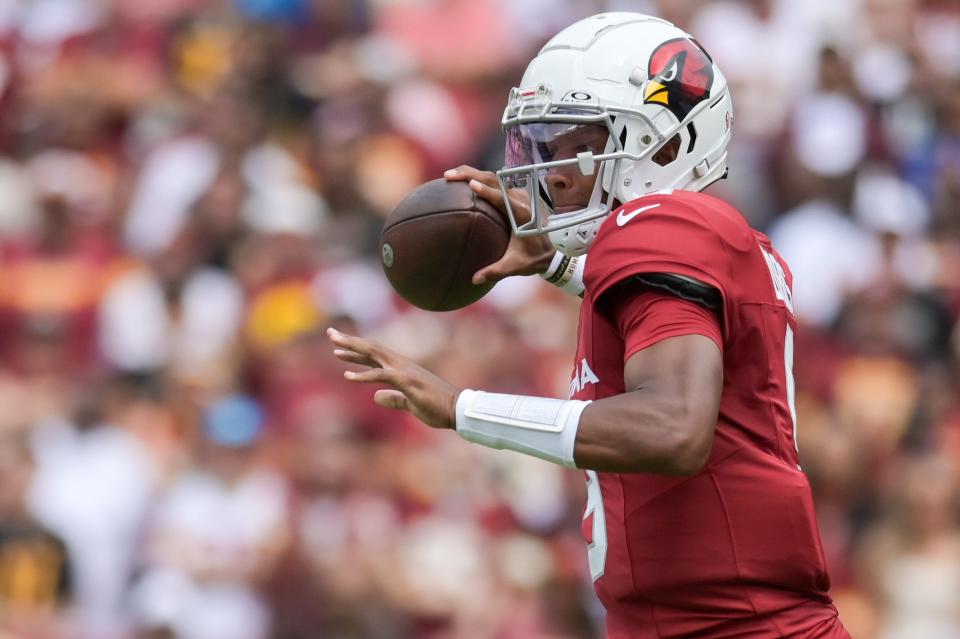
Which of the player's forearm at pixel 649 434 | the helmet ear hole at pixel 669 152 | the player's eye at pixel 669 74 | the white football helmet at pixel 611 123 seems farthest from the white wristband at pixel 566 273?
the player's forearm at pixel 649 434

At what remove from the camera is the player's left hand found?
2.97 meters

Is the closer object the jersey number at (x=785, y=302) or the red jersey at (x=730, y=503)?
the red jersey at (x=730, y=503)

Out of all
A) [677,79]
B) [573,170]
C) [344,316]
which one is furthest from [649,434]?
[344,316]

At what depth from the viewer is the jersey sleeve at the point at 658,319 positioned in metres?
2.67

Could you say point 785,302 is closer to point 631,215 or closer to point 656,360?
point 631,215

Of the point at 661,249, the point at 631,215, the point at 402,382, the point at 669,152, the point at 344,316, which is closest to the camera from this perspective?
the point at 661,249

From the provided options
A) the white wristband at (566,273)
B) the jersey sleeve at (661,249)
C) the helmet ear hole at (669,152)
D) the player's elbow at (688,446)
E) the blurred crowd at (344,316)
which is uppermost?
the helmet ear hole at (669,152)

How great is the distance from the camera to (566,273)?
12.5ft

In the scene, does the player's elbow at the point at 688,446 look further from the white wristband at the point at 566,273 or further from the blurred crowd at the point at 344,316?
the blurred crowd at the point at 344,316

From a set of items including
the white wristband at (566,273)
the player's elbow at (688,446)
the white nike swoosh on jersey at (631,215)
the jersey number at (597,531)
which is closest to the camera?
the player's elbow at (688,446)

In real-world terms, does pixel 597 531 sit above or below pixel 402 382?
below

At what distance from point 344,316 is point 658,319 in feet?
14.4

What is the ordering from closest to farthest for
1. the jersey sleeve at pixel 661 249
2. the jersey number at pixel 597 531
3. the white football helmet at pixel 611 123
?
the jersey sleeve at pixel 661 249 < the jersey number at pixel 597 531 < the white football helmet at pixel 611 123

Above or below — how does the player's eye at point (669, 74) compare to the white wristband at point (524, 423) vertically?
above
